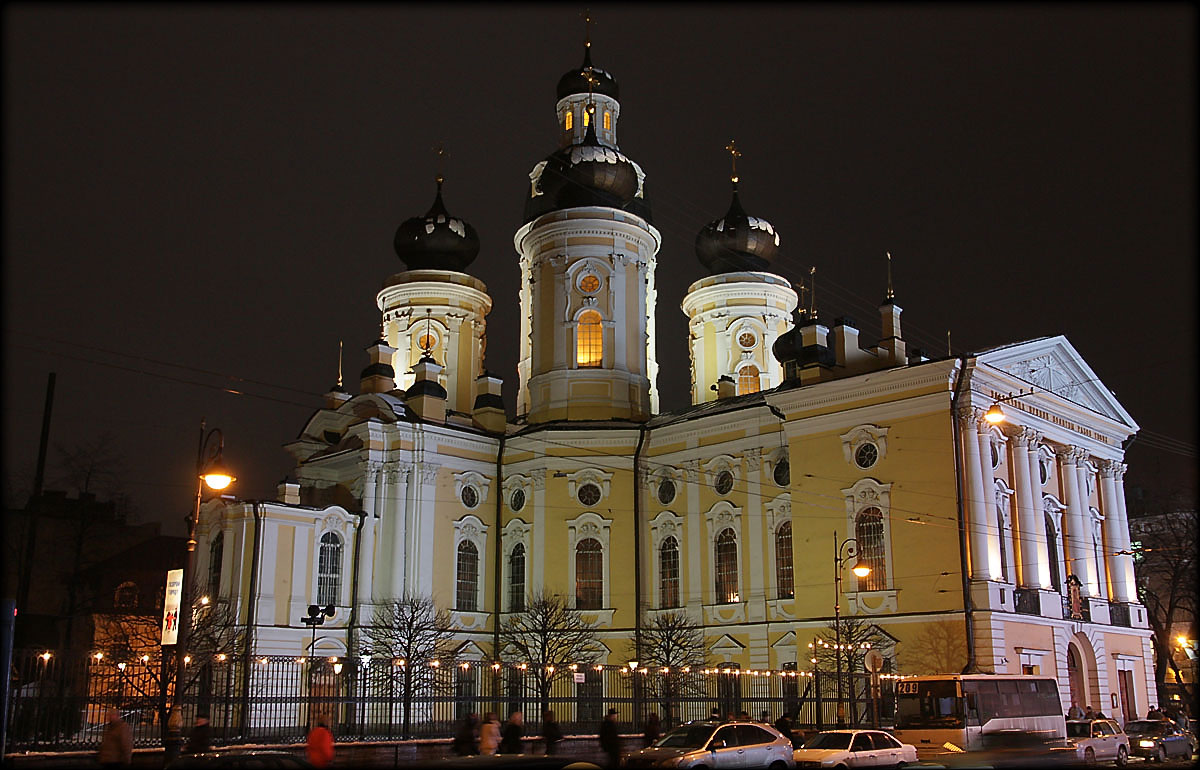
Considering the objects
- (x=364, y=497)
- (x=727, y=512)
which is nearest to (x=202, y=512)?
(x=364, y=497)

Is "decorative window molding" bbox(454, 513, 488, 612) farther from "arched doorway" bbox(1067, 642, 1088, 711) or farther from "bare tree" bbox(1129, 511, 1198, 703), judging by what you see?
"bare tree" bbox(1129, 511, 1198, 703)

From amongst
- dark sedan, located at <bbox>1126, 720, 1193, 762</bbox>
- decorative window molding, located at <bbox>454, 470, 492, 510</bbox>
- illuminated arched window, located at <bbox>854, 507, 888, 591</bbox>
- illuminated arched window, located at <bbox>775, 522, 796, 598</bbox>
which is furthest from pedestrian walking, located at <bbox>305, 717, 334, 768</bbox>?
decorative window molding, located at <bbox>454, 470, 492, 510</bbox>

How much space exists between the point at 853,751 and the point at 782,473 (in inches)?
713

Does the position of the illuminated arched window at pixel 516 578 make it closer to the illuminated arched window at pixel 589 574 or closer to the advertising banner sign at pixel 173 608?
the illuminated arched window at pixel 589 574

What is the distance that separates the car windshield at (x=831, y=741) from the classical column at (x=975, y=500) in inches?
486

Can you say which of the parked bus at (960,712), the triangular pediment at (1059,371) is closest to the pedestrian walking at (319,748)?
the parked bus at (960,712)

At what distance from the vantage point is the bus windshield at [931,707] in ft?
85.4

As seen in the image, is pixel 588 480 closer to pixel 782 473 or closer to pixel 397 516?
pixel 397 516

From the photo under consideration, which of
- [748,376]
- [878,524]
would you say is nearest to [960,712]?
[878,524]

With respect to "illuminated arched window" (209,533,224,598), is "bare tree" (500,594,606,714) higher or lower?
lower

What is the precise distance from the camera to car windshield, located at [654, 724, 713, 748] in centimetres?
2155

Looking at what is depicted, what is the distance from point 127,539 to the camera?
6525 cm

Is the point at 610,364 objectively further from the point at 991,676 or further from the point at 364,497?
the point at 991,676

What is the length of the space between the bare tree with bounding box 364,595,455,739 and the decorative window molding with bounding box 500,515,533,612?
2673 mm
